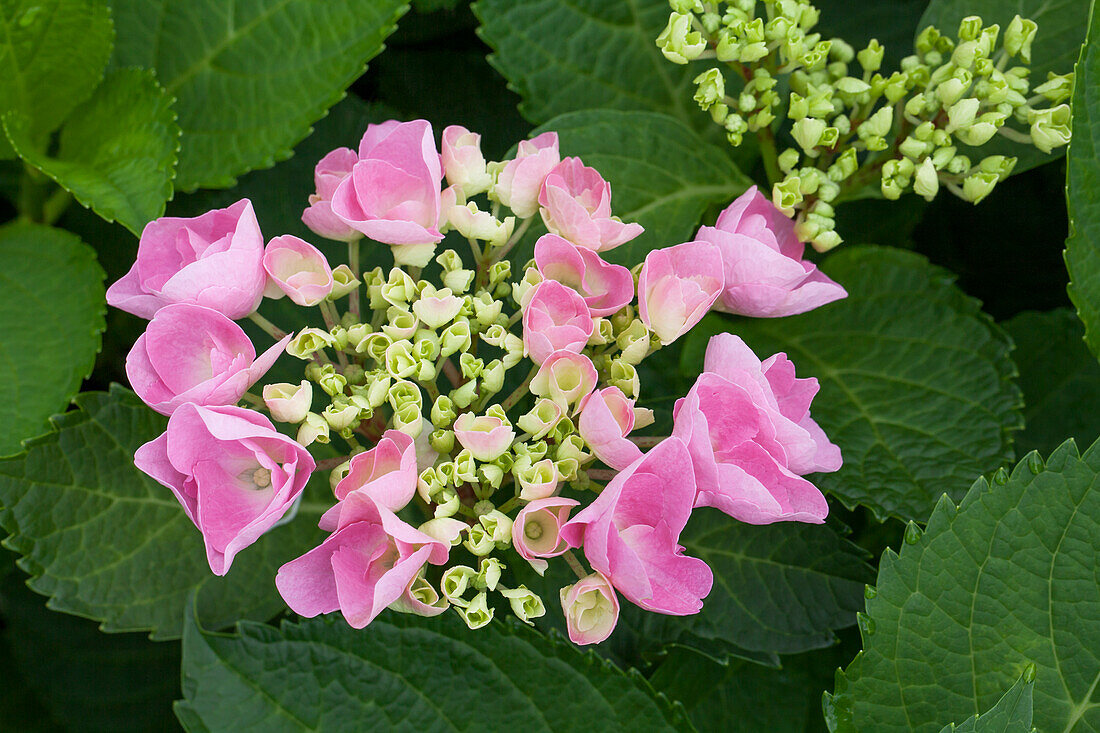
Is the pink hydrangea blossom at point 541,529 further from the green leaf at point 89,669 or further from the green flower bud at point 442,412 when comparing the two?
the green leaf at point 89,669

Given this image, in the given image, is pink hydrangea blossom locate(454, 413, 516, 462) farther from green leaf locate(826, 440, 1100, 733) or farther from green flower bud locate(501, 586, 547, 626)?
green leaf locate(826, 440, 1100, 733)

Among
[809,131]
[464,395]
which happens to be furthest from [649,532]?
[809,131]

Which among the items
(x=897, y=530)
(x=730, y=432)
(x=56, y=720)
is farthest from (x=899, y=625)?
(x=56, y=720)

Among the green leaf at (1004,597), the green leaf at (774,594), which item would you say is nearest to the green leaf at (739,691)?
the green leaf at (774,594)

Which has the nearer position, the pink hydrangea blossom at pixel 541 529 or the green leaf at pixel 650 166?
the pink hydrangea blossom at pixel 541 529

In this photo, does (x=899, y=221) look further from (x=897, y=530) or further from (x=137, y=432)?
(x=137, y=432)

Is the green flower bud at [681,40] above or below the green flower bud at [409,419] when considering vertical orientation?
above

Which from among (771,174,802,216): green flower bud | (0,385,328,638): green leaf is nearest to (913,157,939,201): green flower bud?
(771,174,802,216): green flower bud
